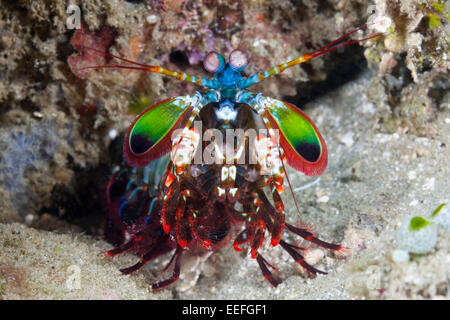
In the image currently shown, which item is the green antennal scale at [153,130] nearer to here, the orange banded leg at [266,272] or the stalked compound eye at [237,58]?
the stalked compound eye at [237,58]

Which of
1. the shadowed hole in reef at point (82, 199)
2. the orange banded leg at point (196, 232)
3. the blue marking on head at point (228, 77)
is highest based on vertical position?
the blue marking on head at point (228, 77)

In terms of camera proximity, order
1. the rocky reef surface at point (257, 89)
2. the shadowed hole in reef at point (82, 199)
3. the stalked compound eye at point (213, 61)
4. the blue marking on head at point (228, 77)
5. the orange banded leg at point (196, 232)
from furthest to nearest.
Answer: the shadowed hole in reef at point (82, 199) → the blue marking on head at point (228, 77) → the orange banded leg at point (196, 232) → the stalked compound eye at point (213, 61) → the rocky reef surface at point (257, 89)

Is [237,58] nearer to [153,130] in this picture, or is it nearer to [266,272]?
[153,130]

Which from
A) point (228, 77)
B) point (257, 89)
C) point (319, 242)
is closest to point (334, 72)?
point (257, 89)

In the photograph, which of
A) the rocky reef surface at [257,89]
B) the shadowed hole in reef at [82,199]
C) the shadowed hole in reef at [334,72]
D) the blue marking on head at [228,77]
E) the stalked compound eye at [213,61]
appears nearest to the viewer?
the rocky reef surface at [257,89]

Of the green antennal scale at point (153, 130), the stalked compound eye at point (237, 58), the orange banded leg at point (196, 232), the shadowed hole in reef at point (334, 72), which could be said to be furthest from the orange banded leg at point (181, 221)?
the shadowed hole in reef at point (334, 72)

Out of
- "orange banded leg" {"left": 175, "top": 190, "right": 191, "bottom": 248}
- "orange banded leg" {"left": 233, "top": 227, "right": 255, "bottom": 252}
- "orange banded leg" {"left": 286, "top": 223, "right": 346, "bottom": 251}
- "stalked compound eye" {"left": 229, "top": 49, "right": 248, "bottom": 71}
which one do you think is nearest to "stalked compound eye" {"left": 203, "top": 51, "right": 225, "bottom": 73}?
"stalked compound eye" {"left": 229, "top": 49, "right": 248, "bottom": 71}

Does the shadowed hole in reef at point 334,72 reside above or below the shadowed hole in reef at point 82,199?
above
